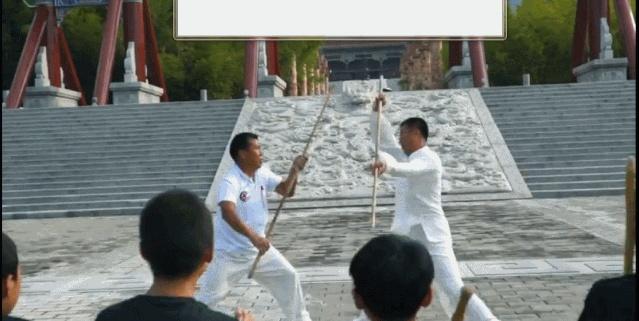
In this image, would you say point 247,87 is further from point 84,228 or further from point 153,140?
point 84,228

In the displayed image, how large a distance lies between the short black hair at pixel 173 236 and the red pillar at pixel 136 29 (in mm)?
28150

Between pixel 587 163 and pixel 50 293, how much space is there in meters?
11.3

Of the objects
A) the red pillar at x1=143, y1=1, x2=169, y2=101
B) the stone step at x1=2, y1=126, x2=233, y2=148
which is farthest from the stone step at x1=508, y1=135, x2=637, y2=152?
the red pillar at x1=143, y1=1, x2=169, y2=101

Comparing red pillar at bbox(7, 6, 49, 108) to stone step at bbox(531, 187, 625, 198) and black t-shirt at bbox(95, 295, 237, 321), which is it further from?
black t-shirt at bbox(95, 295, 237, 321)

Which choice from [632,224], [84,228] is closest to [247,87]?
[84,228]

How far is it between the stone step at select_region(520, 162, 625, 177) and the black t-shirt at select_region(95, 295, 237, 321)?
14477mm

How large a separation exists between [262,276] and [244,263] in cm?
13

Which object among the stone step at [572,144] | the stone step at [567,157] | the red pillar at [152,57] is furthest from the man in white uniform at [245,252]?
the red pillar at [152,57]

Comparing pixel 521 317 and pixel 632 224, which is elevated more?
pixel 632 224

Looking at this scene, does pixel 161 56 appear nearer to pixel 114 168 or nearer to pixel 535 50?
pixel 535 50

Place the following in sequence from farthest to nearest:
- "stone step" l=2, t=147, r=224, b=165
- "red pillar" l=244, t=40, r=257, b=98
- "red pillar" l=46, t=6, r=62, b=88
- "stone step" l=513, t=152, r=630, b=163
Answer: "red pillar" l=46, t=6, r=62, b=88 → "red pillar" l=244, t=40, r=257, b=98 → "stone step" l=2, t=147, r=224, b=165 → "stone step" l=513, t=152, r=630, b=163

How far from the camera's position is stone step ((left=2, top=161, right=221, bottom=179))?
57.2 feet

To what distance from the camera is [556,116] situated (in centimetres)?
1866

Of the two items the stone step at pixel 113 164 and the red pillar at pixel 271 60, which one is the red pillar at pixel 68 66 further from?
the stone step at pixel 113 164
